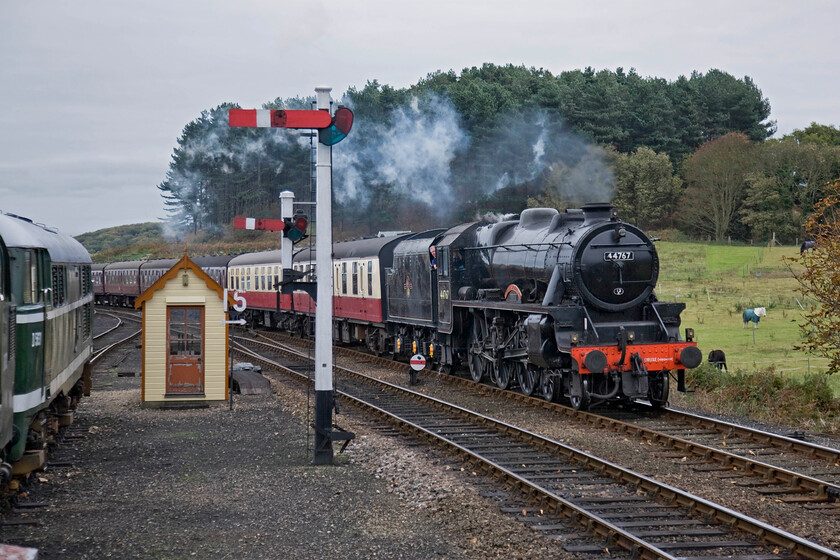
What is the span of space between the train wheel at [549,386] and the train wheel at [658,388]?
5.13ft

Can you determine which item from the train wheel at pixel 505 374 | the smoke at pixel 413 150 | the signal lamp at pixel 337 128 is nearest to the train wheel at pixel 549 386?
the train wheel at pixel 505 374

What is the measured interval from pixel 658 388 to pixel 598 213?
3144mm

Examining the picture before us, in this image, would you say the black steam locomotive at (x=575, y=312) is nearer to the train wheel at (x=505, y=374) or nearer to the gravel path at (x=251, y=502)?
the train wheel at (x=505, y=374)

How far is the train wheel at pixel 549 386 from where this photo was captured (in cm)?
1462

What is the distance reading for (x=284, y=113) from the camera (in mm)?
10078

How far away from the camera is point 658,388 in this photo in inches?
553

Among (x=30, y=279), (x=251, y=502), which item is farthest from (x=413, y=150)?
(x=251, y=502)

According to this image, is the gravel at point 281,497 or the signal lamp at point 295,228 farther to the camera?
the signal lamp at point 295,228

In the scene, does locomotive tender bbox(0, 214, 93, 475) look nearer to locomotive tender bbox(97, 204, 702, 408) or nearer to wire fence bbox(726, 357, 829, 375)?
locomotive tender bbox(97, 204, 702, 408)

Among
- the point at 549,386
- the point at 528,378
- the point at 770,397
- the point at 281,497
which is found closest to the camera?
the point at 281,497

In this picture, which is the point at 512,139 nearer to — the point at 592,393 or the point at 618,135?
the point at 618,135

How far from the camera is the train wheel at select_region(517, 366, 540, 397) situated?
15.4 metres

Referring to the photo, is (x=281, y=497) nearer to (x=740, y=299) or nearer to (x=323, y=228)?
(x=323, y=228)

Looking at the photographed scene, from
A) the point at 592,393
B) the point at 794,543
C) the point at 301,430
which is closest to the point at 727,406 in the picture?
the point at 592,393
